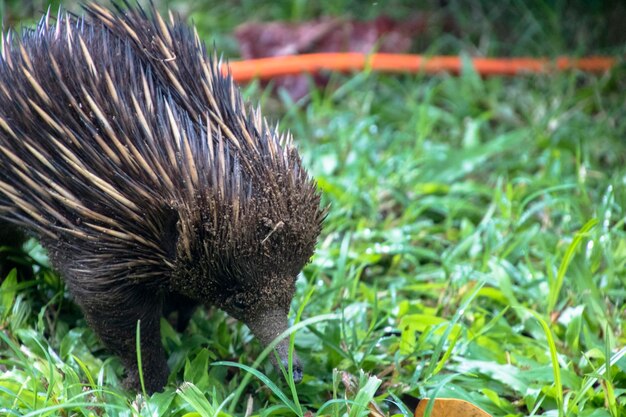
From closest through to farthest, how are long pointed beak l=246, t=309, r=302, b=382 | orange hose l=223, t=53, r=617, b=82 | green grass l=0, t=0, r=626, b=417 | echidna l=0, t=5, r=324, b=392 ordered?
echidna l=0, t=5, r=324, b=392, long pointed beak l=246, t=309, r=302, b=382, green grass l=0, t=0, r=626, b=417, orange hose l=223, t=53, r=617, b=82

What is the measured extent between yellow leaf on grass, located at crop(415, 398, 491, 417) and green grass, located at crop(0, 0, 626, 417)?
0.07m

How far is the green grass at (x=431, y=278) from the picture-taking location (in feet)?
8.07

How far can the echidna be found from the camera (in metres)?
2.20

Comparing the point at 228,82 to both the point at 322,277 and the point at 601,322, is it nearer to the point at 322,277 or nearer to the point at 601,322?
the point at 322,277

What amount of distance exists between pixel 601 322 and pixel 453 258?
68 centimetres

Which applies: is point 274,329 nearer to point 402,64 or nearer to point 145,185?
point 145,185

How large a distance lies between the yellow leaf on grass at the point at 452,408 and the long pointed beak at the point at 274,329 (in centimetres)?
36

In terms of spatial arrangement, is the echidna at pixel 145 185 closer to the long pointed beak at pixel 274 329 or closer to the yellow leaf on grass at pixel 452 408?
the long pointed beak at pixel 274 329

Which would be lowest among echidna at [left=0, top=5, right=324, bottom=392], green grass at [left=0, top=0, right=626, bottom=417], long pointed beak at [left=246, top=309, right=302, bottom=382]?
green grass at [left=0, top=0, right=626, bottom=417]

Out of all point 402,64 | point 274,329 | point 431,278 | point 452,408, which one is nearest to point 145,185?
point 274,329

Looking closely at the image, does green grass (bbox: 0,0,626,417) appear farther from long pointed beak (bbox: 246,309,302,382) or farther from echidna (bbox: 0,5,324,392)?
echidna (bbox: 0,5,324,392)

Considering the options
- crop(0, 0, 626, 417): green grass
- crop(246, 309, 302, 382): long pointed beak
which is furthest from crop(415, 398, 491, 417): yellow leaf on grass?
crop(246, 309, 302, 382): long pointed beak

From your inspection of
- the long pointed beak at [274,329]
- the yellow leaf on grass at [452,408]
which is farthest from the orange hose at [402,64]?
the yellow leaf on grass at [452,408]

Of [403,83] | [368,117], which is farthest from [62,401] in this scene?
[403,83]
